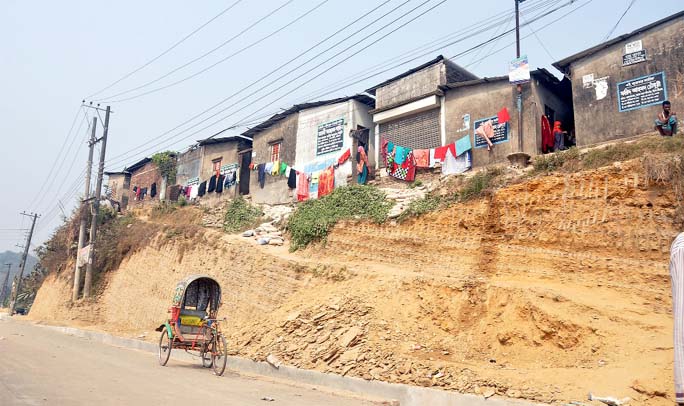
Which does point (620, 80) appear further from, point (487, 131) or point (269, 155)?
point (269, 155)

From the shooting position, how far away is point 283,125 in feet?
92.6

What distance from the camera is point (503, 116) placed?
18344 mm

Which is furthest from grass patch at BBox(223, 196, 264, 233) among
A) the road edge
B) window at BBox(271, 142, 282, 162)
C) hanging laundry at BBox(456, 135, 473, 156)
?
hanging laundry at BBox(456, 135, 473, 156)

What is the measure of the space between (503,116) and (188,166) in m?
24.3

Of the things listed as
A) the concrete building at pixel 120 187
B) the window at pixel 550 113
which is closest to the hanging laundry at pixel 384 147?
the window at pixel 550 113

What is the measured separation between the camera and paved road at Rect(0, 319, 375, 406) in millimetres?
7402

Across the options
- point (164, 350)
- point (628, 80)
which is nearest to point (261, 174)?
point (164, 350)

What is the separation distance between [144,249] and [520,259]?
2102 cm

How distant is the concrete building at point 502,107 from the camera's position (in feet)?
58.4

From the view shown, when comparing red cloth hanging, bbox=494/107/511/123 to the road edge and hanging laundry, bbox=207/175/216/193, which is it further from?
hanging laundry, bbox=207/175/216/193

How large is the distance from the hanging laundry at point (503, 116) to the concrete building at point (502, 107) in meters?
0.10

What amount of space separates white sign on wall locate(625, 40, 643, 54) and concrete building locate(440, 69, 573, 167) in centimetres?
275

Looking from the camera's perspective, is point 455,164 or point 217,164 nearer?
point 455,164

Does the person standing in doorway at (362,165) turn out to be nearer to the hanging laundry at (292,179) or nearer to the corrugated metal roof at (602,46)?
the hanging laundry at (292,179)
